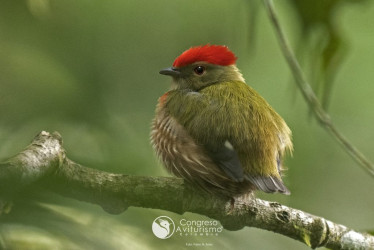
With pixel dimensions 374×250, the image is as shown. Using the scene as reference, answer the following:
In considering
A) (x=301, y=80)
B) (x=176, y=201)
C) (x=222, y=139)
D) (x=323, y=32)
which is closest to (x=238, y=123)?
(x=222, y=139)

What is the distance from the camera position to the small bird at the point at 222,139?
2570 millimetres

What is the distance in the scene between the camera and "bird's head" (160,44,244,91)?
3303 mm

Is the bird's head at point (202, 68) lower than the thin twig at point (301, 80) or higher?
higher

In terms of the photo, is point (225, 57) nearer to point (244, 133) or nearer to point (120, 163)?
point (244, 133)

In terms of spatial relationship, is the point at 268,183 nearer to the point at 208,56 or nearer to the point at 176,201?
the point at 176,201

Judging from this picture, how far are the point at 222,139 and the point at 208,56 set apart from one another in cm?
97

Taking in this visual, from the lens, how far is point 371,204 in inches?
182

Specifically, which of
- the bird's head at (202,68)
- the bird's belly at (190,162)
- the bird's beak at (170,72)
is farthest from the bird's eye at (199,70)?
the bird's belly at (190,162)

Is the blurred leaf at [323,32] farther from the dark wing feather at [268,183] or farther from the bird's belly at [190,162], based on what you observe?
the bird's belly at [190,162]

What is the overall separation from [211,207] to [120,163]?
1.56 m

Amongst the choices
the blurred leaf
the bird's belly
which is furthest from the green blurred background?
the bird's belly

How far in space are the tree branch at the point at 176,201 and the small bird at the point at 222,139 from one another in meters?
0.13

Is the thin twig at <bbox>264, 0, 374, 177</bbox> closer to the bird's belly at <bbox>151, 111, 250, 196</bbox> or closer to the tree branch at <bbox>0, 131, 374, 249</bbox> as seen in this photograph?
the tree branch at <bbox>0, 131, 374, 249</bbox>

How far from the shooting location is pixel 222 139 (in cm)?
259
